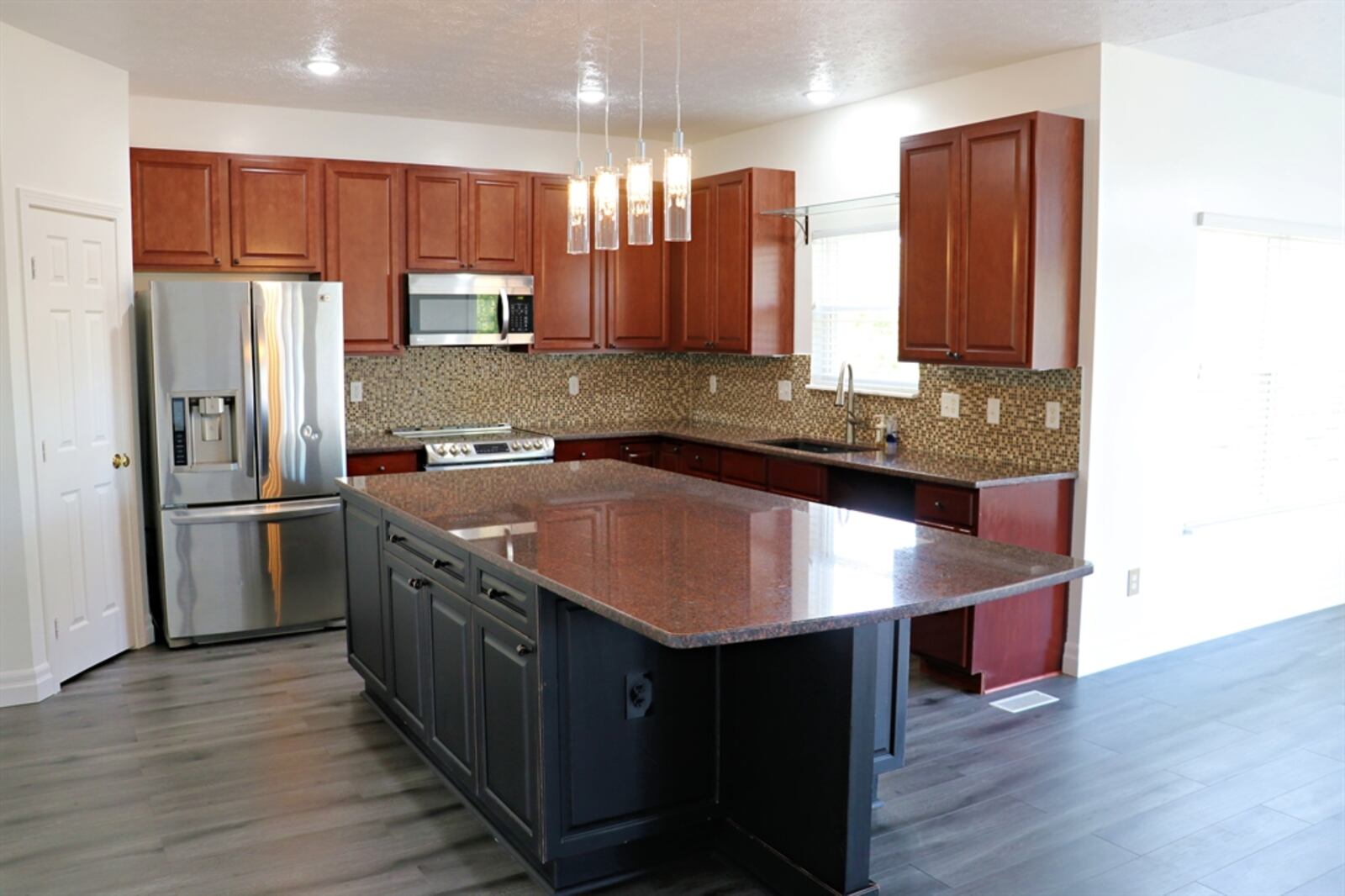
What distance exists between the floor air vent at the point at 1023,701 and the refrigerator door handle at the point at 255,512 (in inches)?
125

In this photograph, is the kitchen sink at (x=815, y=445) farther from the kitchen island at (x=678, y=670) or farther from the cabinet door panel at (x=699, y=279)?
the kitchen island at (x=678, y=670)

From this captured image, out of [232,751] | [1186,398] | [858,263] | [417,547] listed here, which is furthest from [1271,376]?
[232,751]

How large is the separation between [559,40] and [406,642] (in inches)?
96.7

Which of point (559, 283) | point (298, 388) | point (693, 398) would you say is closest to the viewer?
point (298, 388)

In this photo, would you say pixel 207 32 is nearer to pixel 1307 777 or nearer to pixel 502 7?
pixel 502 7

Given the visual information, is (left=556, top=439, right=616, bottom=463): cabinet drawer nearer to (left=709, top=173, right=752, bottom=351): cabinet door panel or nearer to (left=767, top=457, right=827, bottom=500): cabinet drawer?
(left=709, top=173, right=752, bottom=351): cabinet door panel

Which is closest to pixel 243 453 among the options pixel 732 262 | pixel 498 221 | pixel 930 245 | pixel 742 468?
pixel 498 221

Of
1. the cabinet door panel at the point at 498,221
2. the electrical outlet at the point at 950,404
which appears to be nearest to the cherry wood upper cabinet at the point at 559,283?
the cabinet door panel at the point at 498,221

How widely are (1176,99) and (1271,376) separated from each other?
Result: 163 cm

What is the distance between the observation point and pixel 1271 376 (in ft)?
17.7

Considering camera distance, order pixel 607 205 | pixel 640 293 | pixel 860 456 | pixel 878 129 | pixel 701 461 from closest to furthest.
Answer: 1. pixel 607 205
2. pixel 860 456
3. pixel 878 129
4. pixel 701 461
5. pixel 640 293

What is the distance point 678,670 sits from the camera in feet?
9.56

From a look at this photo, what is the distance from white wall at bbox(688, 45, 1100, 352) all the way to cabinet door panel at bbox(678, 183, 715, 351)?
1.43 ft

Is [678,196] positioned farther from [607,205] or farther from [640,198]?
[607,205]
